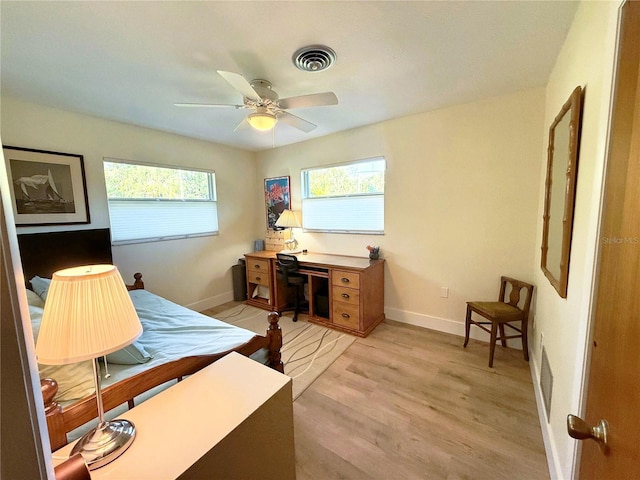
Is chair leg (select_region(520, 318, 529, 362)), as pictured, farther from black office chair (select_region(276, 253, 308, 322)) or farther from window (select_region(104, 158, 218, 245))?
window (select_region(104, 158, 218, 245))

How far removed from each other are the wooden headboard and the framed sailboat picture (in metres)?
0.18

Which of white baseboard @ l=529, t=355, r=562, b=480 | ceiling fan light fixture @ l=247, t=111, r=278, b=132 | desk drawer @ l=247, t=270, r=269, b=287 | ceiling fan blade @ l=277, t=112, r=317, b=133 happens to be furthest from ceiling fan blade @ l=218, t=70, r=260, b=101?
white baseboard @ l=529, t=355, r=562, b=480

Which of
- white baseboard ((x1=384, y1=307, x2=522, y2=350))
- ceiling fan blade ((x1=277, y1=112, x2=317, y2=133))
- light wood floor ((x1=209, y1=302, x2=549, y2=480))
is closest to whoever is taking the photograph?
light wood floor ((x1=209, y1=302, x2=549, y2=480))

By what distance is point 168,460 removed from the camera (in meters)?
0.84

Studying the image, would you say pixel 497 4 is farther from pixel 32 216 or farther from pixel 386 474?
pixel 32 216

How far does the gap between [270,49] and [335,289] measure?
7.46 feet

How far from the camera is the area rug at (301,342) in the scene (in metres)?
2.27

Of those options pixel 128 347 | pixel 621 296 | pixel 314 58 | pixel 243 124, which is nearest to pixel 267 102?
pixel 314 58

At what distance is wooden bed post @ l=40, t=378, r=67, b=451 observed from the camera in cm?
83

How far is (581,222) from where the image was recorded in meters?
1.17

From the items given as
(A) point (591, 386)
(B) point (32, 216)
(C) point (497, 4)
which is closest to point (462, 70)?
(C) point (497, 4)

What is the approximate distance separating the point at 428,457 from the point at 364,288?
1536 mm

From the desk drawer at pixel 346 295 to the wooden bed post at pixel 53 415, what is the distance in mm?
2326

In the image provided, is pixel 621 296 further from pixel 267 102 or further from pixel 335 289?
pixel 335 289
